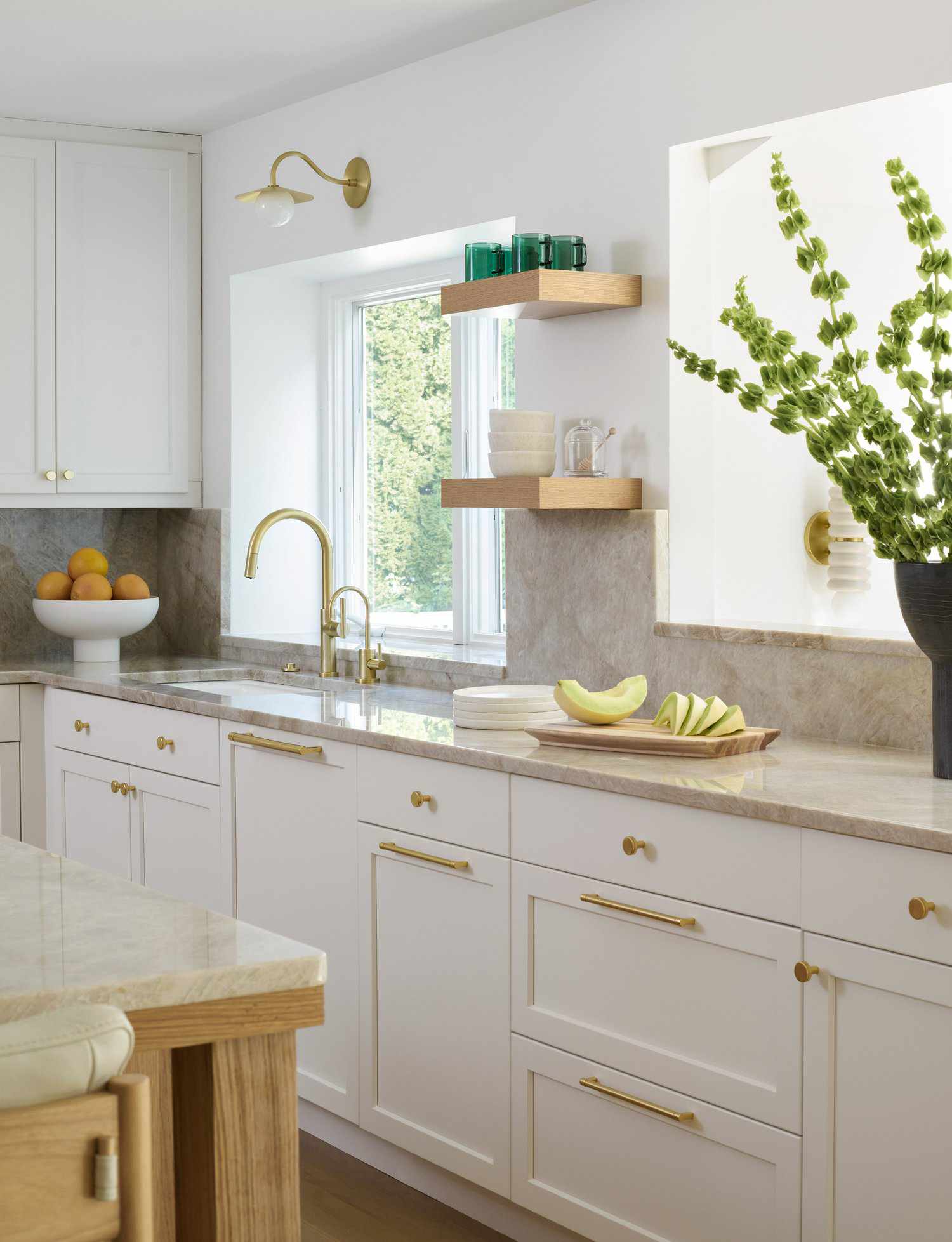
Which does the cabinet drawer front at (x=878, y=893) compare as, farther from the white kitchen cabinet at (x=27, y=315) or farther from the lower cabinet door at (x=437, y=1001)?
the white kitchen cabinet at (x=27, y=315)

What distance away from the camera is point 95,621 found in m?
4.22

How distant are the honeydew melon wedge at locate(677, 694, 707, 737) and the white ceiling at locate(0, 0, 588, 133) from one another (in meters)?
1.55

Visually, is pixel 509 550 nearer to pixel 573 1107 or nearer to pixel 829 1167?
pixel 573 1107

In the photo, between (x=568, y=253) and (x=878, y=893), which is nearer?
(x=878, y=893)

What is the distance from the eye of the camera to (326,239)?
3.95 meters

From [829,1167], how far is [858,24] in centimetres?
187

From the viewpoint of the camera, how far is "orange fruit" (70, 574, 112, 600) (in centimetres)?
421

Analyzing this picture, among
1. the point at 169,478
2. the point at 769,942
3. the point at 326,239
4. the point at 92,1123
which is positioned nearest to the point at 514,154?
the point at 326,239

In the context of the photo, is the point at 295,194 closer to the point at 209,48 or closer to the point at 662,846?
the point at 209,48

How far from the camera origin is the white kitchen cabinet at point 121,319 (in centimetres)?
429

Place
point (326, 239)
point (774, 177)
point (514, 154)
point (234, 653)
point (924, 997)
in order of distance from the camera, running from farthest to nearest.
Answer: point (234, 653), point (326, 239), point (514, 154), point (774, 177), point (924, 997)

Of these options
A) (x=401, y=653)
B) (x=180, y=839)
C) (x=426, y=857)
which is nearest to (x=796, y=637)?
(x=426, y=857)

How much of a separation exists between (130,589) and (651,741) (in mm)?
2226

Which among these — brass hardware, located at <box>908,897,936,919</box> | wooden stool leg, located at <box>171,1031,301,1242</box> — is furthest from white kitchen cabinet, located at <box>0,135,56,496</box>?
wooden stool leg, located at <box>171,1031,301,1242</box>
